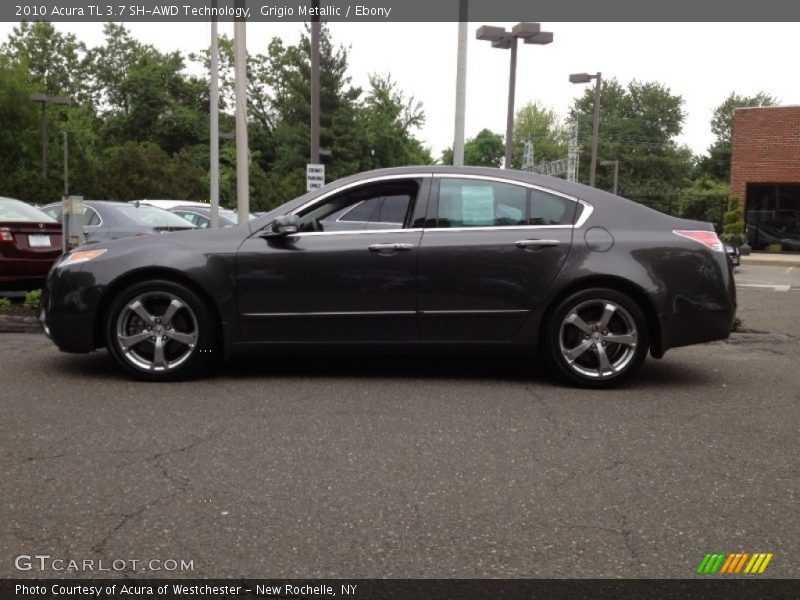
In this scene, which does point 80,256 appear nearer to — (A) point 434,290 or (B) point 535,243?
(A) point 434,290

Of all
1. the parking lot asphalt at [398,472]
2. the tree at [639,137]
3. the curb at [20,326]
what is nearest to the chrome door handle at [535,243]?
the parking lot asphalt at [398,472]

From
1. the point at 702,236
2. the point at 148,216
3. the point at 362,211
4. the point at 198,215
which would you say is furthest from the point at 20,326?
the point at 198,215

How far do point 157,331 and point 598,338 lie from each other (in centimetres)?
307

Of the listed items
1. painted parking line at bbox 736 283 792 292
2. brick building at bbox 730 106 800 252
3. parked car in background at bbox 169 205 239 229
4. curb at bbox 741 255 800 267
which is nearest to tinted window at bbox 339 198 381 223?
painted parking line at bbox 736 283 792 292

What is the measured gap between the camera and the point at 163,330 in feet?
19.5

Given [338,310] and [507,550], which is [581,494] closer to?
[507,550]

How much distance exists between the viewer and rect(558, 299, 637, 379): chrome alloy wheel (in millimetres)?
5812

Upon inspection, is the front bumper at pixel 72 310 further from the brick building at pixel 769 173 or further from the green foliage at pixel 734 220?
the brick building at pixel 769 173

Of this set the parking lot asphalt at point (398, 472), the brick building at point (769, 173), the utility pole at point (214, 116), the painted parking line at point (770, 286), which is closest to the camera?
the parking lot asphalt at point (398, 472)

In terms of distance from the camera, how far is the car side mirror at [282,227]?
589cm

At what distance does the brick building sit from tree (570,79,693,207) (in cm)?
5161

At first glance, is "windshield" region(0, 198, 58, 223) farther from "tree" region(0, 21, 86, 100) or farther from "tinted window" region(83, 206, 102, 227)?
"tree" region(0, 21, 86, 100)

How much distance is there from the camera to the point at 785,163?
28391 millimetres

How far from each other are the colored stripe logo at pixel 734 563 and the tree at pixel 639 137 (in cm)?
8012
